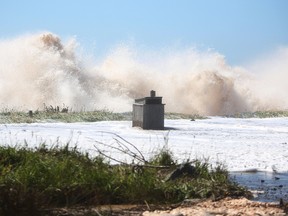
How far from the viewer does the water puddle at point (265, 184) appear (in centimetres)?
812

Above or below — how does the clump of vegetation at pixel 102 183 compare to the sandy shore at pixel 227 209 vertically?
above

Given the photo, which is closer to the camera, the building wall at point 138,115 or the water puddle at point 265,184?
the water puddle at point 265,184

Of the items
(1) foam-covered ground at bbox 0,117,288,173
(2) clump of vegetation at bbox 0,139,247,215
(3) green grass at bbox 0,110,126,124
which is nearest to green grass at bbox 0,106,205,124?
(3) green grass at bbox 0,110,126,124

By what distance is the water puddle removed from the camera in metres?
8.12

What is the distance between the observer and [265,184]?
902cm

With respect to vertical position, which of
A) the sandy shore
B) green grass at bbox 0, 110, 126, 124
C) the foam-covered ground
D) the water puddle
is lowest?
the sandy shore

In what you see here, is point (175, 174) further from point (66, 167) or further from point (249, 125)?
point (249, 125)

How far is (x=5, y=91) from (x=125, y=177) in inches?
1328

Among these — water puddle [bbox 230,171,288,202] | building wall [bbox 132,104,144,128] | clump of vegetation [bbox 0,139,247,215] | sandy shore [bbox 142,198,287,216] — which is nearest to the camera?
sandy shore [bbox 142,198,287,216]

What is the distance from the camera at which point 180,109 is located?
40.2 m

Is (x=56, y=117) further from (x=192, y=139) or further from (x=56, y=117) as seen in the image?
(x=192, y=139)

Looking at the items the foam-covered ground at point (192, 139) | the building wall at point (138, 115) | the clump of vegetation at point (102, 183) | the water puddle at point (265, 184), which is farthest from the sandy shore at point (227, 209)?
the building wall at point (138, 115)

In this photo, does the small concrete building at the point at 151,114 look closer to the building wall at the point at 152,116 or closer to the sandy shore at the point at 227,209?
the building wall at the point at 152,116

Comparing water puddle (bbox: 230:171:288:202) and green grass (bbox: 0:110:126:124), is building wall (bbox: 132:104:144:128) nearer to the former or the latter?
green grass (bbox: 0:110:126:124)
